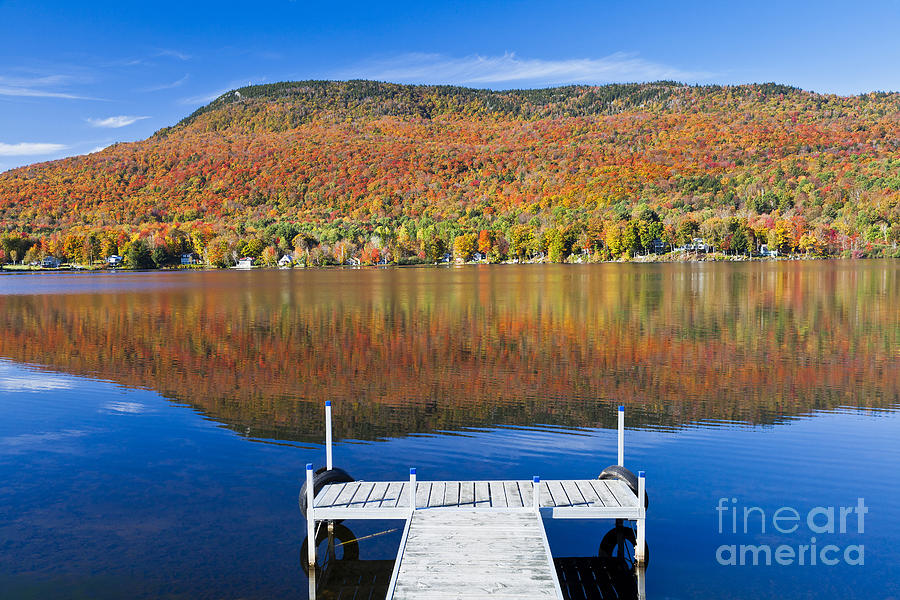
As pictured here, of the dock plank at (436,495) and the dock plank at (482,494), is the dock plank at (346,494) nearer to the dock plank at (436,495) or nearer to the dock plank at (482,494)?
the dock plank at (436,495)

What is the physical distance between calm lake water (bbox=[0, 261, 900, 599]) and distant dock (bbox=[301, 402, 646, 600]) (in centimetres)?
64

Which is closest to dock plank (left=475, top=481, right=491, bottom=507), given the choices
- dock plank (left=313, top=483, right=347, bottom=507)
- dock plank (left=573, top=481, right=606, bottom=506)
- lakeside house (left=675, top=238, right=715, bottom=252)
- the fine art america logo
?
dock plank (left=573, top=481, right=606, bottom=506)

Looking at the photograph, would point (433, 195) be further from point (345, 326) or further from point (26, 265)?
point (345, 326)

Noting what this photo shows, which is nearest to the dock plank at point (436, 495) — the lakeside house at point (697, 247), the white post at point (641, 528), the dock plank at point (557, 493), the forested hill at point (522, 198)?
the dock plank at point (557, 493)

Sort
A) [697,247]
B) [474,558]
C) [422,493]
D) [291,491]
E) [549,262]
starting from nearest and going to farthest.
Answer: [474,558] → [422,493] → [291,491] → [697,247] → [549,262]

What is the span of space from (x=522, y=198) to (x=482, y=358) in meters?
157

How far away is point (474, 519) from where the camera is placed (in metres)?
7.89

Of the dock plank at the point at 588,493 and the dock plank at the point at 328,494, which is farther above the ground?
the dock plank at the point at 328,494

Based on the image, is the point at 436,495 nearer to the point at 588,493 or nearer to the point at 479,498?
the point at 479,498

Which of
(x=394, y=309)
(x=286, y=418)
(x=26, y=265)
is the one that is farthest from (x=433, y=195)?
(x=286, y=418)

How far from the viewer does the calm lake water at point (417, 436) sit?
8055 mm

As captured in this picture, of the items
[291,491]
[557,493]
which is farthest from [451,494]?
[291,491]

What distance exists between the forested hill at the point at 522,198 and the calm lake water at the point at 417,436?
12032 cm

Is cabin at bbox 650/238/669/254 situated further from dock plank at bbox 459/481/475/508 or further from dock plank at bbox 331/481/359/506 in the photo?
dock plank at bbox 331/481/359/506
